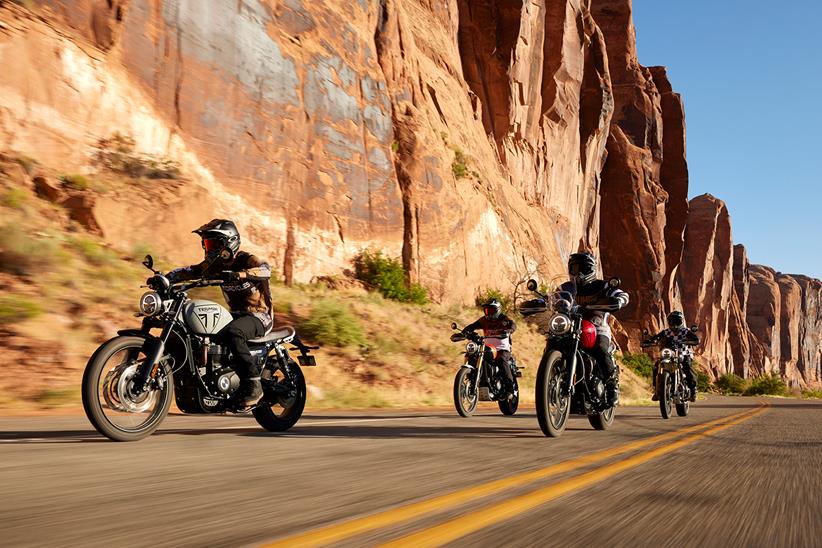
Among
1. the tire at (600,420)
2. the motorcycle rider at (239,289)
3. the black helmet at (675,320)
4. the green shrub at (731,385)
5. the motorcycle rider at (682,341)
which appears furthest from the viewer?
the green shrub at (731,385)

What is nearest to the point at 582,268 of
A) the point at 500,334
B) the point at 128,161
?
the point at 500,334

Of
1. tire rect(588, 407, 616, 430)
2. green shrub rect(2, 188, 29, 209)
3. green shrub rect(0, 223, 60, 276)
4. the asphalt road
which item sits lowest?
the asphalt road

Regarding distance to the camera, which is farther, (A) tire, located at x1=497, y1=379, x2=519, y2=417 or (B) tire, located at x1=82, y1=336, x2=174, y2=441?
(A) tire, located at x1=497, y1=379, x2=519, y2=417

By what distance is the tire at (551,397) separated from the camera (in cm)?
720

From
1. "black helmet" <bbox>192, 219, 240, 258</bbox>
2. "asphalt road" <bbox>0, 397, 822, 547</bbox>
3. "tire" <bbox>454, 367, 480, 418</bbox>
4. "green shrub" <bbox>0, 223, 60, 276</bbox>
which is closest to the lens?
"asphalt road" <bbox>0, 397, 822, 547</bbox>

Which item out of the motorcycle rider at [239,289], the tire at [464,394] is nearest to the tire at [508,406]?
the tire at [464,394]

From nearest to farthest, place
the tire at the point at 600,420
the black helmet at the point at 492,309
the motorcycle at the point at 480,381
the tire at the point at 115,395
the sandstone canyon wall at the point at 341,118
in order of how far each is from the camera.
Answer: the tire at the point at 115,395, the tire at the point at 600,420, the motorcycle at the point at 480,381, the black helmet at the point at 492,309, the sandstone canyon wall at the point at 341,118

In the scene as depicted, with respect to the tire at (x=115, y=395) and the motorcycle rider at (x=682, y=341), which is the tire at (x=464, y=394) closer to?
the motorcycle rider at (x=682, y=341)

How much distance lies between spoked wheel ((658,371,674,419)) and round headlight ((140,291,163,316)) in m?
9.11

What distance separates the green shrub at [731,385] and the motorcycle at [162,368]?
80387mm

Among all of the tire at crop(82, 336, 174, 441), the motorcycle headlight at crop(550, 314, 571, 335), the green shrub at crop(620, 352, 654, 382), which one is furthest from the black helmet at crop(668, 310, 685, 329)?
the green shrub at crop(620, 352, 654, 382)

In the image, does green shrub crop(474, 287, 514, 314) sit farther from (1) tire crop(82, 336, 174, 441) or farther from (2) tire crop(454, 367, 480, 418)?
(1) tire crop(82, 336, 174, 441)

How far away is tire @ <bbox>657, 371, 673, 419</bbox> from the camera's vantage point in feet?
40.2

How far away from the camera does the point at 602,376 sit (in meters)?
8.45
